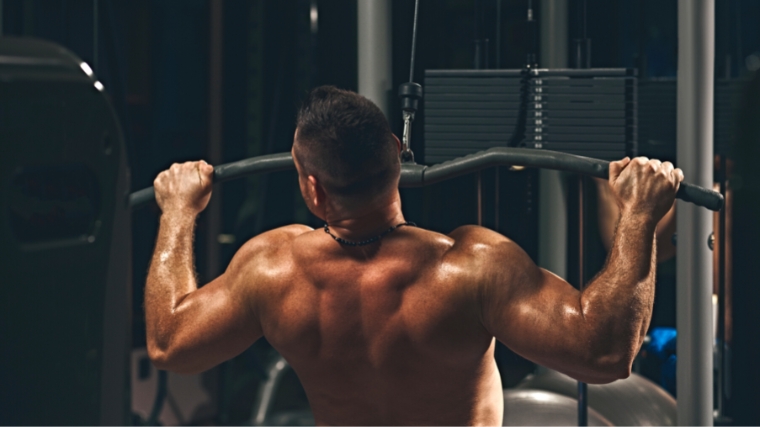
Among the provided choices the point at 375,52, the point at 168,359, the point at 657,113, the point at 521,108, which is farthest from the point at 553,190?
the point at 168,359

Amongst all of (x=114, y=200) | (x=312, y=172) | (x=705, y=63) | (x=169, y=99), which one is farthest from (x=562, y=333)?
(x=169, y=99)

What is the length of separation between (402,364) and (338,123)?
1.28 ft

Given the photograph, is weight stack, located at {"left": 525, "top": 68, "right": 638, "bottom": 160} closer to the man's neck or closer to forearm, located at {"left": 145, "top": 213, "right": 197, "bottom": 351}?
the man's neck

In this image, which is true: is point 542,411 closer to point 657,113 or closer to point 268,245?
point 657,113

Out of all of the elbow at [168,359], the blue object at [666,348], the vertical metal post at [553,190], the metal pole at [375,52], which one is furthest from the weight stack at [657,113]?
the elbow at [168,359]

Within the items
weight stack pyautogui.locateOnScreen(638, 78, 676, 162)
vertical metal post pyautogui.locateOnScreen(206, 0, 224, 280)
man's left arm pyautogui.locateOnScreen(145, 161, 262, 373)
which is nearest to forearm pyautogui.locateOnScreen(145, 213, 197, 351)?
man's left arm pyautogui.locateOnScreen(145, 161, 262, 373)

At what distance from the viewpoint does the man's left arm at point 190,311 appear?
4.89ft

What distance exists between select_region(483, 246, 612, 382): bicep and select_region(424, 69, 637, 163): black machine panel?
0.70 metres

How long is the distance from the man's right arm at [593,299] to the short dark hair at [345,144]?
20 cm

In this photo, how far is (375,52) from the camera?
213cm

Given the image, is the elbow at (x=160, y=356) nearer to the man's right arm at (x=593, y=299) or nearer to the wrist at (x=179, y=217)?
the wrist at (x=179, y=217)

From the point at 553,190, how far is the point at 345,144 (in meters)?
1.60

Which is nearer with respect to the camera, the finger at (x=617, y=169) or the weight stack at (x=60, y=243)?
the weight stack at (x=60, y=243)

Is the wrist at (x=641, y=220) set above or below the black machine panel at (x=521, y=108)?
below
